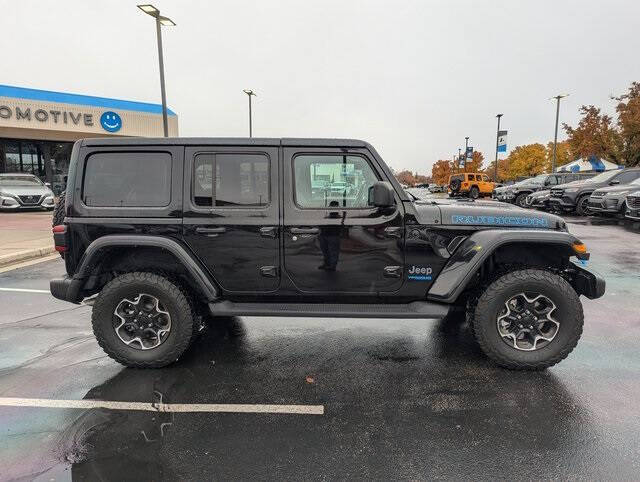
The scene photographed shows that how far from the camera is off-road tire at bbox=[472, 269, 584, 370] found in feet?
11.5

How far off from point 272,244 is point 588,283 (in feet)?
Result: 9.15

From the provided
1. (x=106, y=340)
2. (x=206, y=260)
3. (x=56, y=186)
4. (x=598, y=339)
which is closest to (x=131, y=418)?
(x=106, y=340)

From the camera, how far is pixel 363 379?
11.6ft

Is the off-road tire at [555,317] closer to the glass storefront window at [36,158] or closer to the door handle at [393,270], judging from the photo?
the door handle at [393,270]

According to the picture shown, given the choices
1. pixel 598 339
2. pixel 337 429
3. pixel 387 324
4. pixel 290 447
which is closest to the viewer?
pixel 290 447

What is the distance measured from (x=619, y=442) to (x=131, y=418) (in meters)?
3.22

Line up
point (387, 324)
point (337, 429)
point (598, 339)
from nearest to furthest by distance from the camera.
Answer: point (337, 429) < point (598, 339) < point (387, 324)

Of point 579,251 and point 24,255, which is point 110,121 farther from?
point 579,251

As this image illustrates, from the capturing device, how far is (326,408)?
310 centimetres

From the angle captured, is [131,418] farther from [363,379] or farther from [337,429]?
[363,379]

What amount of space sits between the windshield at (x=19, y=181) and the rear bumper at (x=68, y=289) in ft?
54.5

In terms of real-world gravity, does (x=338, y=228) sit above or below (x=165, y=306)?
above

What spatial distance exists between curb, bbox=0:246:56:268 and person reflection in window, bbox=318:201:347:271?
7.25m

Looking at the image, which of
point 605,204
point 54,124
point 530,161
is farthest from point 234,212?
point 530,161
